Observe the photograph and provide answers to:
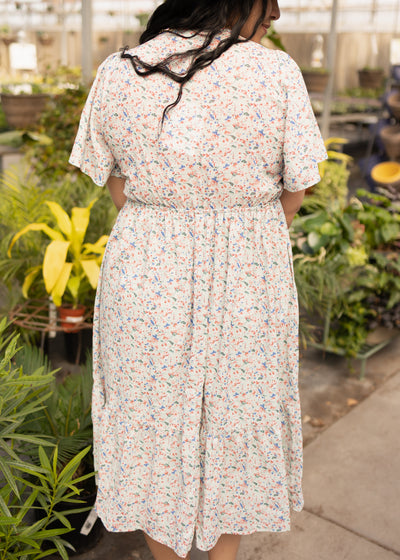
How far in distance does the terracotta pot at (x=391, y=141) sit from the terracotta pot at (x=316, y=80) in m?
1.04

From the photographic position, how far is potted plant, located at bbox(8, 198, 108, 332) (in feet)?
8.17

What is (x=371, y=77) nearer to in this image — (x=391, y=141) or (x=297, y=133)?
(x=391, y=141)

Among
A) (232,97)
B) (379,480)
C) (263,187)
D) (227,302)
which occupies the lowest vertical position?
(379,480)

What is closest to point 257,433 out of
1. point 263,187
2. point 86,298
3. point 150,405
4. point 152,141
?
point 150,405

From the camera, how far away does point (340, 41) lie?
9453mm

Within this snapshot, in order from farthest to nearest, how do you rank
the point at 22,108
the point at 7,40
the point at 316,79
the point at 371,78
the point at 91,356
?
the point at 7,40 < the point at 371,78 < the point at 316,79 < the point at 22,108 < the point at 91,356

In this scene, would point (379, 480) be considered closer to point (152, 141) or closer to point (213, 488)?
point (213, 488)

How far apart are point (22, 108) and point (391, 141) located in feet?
12.2

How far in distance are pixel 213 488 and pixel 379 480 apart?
1.05 meters

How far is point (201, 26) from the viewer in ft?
4.41

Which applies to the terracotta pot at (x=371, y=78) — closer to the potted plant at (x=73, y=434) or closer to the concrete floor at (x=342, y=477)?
the concrete floor at (x=342, y=477)

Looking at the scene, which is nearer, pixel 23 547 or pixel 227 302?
pixel 227 302

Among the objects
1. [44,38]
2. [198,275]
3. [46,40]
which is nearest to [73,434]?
[198,275]

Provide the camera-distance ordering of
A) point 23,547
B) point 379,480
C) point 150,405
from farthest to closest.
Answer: point 379,480 < point 23,547 < point 150,405
